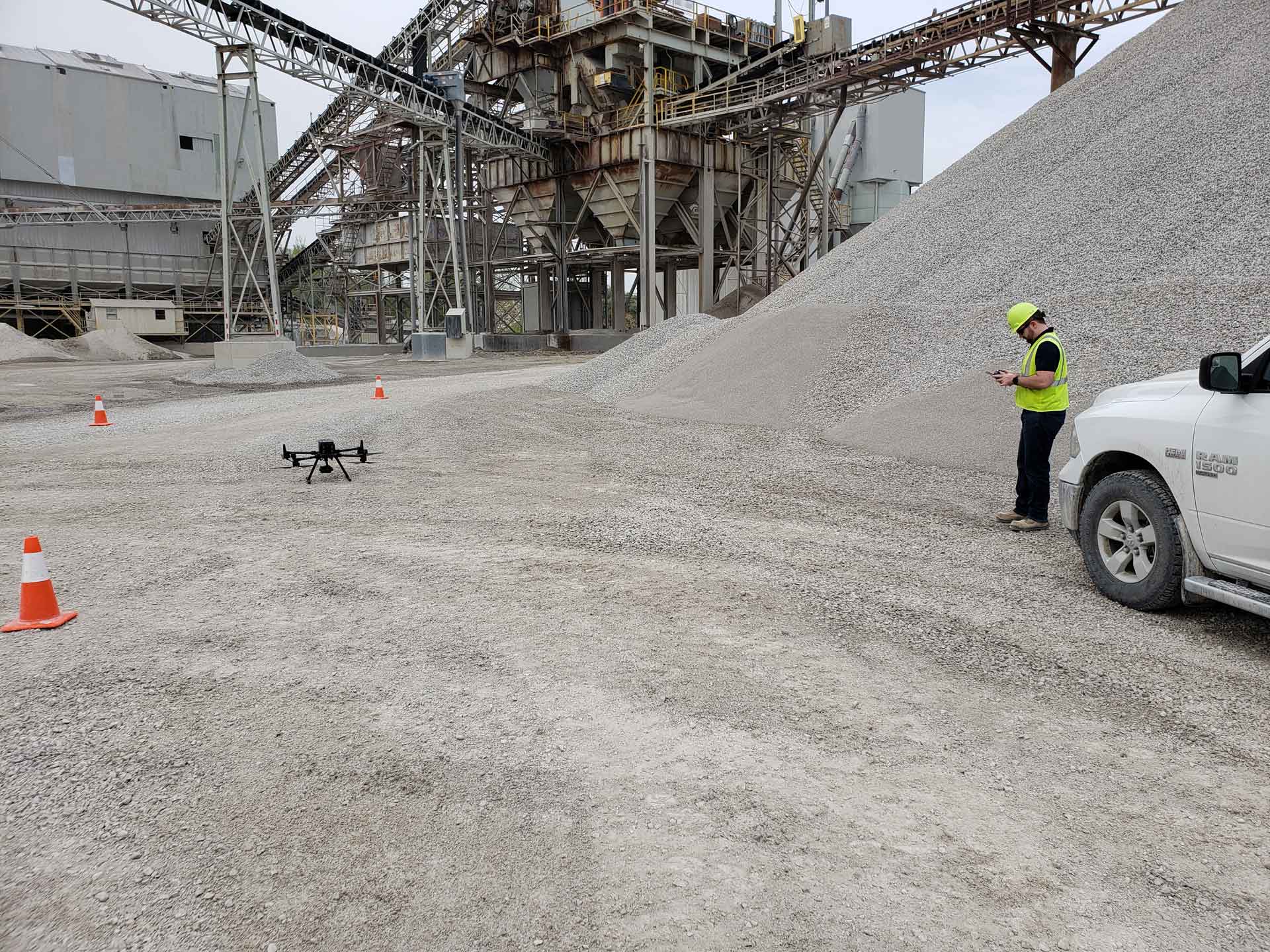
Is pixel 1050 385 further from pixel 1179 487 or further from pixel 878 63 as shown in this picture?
pixel 878 63

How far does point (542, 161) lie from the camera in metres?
34.6

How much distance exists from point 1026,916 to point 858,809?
0.66 meters

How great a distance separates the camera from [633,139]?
3206 cm

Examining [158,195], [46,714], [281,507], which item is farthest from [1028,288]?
[158,195]

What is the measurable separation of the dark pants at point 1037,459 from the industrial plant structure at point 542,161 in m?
19.1

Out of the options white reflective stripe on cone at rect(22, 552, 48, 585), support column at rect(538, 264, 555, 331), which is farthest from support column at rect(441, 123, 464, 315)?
white reflective stripe on cone at rect(22, 552, 48, 585)

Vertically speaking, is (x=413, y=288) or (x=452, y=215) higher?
(x=452, y=215)

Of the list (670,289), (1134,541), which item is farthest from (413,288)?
(1134,541)

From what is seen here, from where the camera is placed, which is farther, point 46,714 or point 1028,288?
point 1028,288

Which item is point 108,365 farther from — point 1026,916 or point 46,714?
point 1026,916

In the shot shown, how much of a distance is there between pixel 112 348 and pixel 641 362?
1107 inches

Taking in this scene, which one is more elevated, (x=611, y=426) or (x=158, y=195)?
(x=158, y=195)

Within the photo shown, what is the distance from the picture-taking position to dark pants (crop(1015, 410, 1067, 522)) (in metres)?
6.81

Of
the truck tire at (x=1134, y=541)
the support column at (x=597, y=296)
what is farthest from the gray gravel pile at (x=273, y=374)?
the truck tire at (x=1134, y=541)
